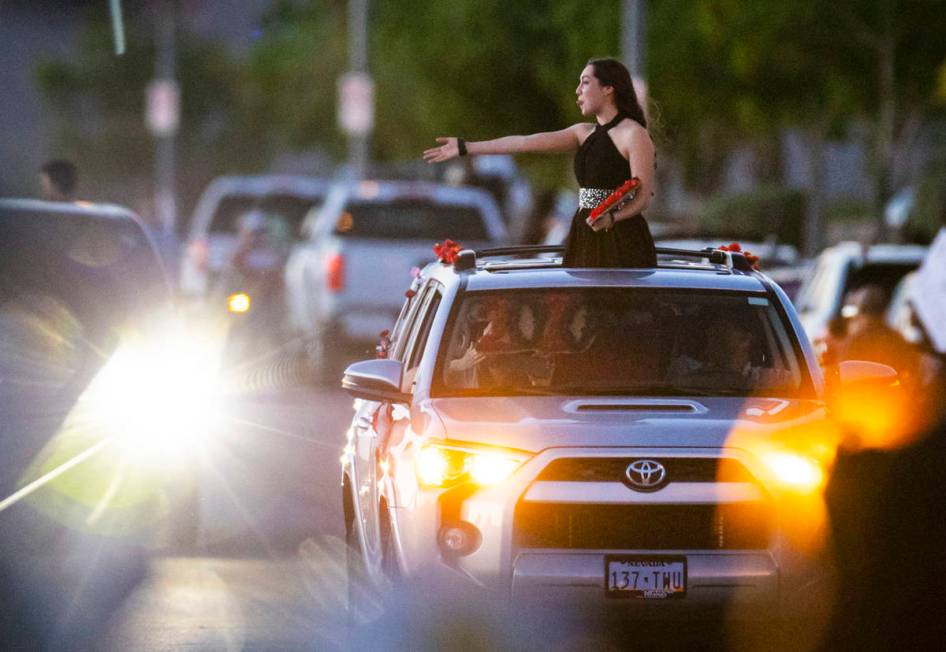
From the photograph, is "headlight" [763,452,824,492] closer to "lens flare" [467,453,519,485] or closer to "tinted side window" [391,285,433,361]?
"lens flare" [467,453,519,485]

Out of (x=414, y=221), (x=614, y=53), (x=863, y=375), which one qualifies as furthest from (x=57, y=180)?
(x=614, y=53)

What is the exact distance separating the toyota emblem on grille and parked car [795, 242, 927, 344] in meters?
9.07

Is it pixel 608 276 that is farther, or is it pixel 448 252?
pixel 448 252

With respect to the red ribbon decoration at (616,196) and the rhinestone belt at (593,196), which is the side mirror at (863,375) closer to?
the red ribbon decoration at (616,196)

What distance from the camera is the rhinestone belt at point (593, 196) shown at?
10.5m

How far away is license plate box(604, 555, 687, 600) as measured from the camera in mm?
7898

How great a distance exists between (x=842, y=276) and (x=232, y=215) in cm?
1527

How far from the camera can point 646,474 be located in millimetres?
7926

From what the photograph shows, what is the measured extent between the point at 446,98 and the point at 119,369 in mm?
42716

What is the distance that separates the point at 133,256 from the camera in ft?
41.2

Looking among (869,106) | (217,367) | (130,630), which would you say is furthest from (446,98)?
(130,630)

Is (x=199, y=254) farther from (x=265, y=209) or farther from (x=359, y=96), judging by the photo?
(x=359, y=96)

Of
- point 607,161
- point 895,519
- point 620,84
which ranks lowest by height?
point 895,519

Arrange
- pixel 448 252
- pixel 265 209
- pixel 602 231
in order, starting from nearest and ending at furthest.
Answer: pixel 448 252, pixel 602 231, pixel 265 209
